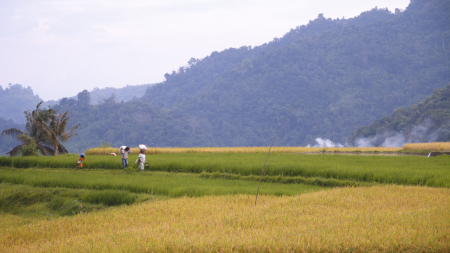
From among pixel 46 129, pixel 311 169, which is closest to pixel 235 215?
pixel 311 169

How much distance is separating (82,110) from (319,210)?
278 ft

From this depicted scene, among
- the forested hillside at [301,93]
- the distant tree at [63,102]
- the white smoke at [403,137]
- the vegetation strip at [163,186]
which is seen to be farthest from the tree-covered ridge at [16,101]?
the vegetation strip at [163,186]

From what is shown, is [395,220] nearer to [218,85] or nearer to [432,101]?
[432,101]

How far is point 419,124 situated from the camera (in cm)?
5666

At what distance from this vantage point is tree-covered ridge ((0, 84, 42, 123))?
116938 millimetres

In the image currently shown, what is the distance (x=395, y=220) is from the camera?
6.29 m

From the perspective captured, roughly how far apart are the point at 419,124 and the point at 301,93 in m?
40.4

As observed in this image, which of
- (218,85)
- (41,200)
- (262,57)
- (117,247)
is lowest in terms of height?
(41,200)

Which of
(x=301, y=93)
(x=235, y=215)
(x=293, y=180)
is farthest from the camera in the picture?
(x=301, y=93)

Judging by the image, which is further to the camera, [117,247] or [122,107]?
[122,107]

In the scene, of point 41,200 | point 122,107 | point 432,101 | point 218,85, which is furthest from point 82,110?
point 41,200

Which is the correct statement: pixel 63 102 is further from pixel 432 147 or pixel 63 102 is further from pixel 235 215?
pixel 235 215

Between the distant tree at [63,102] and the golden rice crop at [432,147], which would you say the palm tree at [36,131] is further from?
the distant tree at [63,102]

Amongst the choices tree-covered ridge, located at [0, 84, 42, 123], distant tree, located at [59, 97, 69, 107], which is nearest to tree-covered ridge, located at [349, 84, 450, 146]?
distant tree, located at [59, 97, 69, 107]
